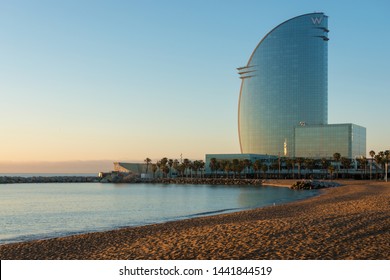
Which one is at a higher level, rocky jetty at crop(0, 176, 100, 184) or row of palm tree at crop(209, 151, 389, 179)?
row of palm tree at crop(209, 151, 389, 179)

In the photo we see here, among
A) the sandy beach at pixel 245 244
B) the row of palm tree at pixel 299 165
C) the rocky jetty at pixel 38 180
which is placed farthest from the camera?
the rocky jetty at pixel 38 180

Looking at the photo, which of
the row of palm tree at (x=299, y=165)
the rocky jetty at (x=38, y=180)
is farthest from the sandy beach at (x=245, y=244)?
the rocky jetty at (x=38, y=180)

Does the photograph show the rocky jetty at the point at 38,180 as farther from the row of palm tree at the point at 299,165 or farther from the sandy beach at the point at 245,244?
the sandy beach at the point at 245,244

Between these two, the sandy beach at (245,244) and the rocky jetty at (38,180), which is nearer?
the sandy beach at (245,244)

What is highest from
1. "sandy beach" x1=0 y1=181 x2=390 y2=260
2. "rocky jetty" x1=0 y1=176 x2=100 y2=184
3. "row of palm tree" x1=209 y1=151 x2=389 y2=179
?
"row of palm tree" x1=209 y1=151 x2=389 y2=179

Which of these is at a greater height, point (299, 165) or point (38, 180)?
point (299, 165)

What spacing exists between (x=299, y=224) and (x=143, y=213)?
28062mm

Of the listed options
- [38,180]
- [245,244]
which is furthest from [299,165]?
[245,244]

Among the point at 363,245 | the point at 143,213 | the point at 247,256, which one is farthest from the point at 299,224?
the point at 143,213

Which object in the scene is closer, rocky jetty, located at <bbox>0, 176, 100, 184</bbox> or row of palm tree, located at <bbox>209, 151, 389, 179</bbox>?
row of palm tree, located at <bbox>209, 151, 389, 179</bbox>

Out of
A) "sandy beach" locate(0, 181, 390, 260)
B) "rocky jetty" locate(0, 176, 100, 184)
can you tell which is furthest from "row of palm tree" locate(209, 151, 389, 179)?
"sandy beach" locate(0, 181, 390, 260)

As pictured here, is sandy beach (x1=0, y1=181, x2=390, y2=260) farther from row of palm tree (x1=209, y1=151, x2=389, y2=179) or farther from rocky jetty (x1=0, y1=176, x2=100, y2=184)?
rocky jetty (x1=0, y1=176, x2=100, y2=184)

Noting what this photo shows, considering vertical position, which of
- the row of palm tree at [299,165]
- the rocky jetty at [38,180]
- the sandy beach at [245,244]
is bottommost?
the rocky jetty at [38,180]

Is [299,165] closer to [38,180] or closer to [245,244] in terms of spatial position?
[38,180]
